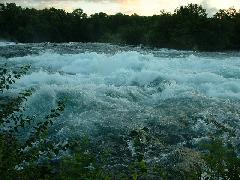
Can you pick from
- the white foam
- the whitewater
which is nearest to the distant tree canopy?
the white foam

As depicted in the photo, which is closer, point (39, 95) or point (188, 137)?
point (188, 137)

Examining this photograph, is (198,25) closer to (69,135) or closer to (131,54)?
(131,54)

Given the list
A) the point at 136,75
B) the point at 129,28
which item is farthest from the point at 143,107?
the point at 129,28

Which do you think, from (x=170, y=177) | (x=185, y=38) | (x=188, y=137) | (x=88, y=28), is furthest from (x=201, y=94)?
(x=88, y=28)

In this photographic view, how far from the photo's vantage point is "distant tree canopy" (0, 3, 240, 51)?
6084cm

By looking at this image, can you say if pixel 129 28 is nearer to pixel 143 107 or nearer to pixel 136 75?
pixel 136 75

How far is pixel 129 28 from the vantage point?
70875mm

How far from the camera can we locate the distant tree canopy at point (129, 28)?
60844 millimetres

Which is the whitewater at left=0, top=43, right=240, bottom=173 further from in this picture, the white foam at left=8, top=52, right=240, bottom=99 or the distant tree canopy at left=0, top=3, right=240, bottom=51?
the distant tree canopy at left=0, top=3, right=240, bottom=51

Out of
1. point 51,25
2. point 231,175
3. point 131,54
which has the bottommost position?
point 51,25

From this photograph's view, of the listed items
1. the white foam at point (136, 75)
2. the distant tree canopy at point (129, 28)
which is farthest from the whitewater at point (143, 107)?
the distant tree canopy at point (129, 28)

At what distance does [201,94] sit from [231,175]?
334 inches

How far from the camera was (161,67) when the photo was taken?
55.5ft

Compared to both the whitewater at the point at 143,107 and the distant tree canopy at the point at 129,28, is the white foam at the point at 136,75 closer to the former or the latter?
the whitewater at the point at 143,107
